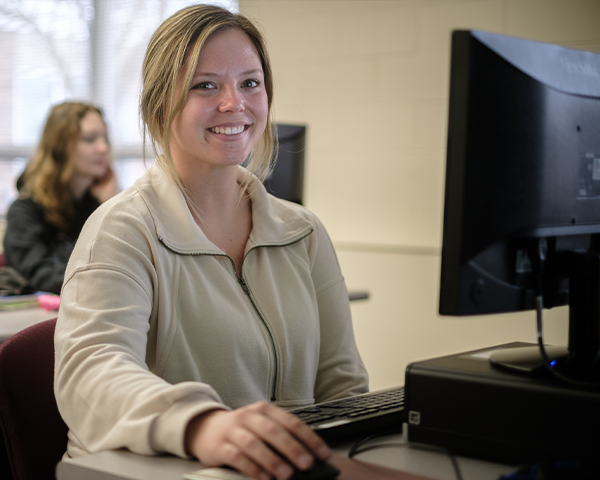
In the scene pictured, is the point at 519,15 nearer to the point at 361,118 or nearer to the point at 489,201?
the point at 361,118

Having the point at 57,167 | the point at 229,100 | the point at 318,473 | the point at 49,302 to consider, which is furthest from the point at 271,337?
the point at 57,167

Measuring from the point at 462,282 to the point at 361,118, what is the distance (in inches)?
99.1

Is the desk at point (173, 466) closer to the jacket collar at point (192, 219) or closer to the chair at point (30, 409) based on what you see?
the chair at point (30, 409)

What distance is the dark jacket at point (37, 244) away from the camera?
7.88 ft

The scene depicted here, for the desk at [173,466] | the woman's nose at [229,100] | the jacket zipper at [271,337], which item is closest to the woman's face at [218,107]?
the woman's nose at [229,100]

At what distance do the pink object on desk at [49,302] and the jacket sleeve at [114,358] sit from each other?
106 centimetres

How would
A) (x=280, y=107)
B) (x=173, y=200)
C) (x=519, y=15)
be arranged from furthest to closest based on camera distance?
(x=280, y=107)
(x=519, y=15)
(x=173, y=200)

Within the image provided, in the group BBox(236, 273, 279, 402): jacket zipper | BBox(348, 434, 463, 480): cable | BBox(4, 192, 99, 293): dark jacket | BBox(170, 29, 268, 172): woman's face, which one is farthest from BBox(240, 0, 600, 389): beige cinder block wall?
BBox(348, 434, 463, 480): cable

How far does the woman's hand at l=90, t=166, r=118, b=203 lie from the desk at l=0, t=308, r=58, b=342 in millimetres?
1111

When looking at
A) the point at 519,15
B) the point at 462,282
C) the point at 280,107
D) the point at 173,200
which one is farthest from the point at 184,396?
the point at 280,107

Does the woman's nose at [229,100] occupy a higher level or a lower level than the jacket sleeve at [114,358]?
higher

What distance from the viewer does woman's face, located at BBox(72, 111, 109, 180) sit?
10.2 feet

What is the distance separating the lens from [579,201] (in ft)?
2.83

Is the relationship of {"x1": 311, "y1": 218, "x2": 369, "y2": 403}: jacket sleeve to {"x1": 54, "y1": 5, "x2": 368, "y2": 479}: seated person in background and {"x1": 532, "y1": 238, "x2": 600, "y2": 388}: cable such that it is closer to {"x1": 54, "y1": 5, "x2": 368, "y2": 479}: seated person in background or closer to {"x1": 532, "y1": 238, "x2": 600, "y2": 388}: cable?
{"x1": 54, "y1": 5, "x2": 368, "y2": 479}: seated person in background
